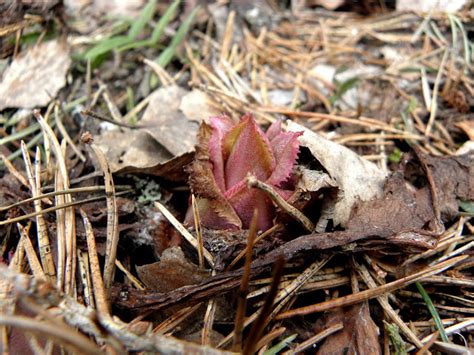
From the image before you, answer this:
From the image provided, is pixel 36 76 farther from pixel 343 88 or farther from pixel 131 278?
pixel 343 88

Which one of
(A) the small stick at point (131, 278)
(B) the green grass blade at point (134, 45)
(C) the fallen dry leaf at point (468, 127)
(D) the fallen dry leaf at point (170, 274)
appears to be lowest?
(C) the fallen dry leaf at point (468, 127)

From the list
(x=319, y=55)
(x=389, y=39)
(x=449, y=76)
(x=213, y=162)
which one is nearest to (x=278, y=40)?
(x=319, y=55)

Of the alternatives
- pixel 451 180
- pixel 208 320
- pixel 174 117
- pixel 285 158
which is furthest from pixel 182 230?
pixel 451 180

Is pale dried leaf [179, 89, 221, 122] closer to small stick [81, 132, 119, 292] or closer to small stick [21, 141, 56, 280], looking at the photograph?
small stick [81, 132, 119, 292]

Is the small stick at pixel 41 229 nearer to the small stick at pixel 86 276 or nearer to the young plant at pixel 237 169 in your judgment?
the small stick at pixel 86 276

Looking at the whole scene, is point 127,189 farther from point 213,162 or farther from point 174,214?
point 213,162

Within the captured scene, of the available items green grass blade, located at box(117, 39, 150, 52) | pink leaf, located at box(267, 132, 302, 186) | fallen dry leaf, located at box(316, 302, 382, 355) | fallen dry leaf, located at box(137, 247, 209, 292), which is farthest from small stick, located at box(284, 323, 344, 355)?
green grass blade, located at box(117, 39, 150, 52)

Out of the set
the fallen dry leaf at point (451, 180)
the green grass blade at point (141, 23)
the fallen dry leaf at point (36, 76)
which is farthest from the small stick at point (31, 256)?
the fallen dry leaf at point (451, 180)

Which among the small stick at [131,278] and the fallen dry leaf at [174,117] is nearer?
the small stick at [131,278]
